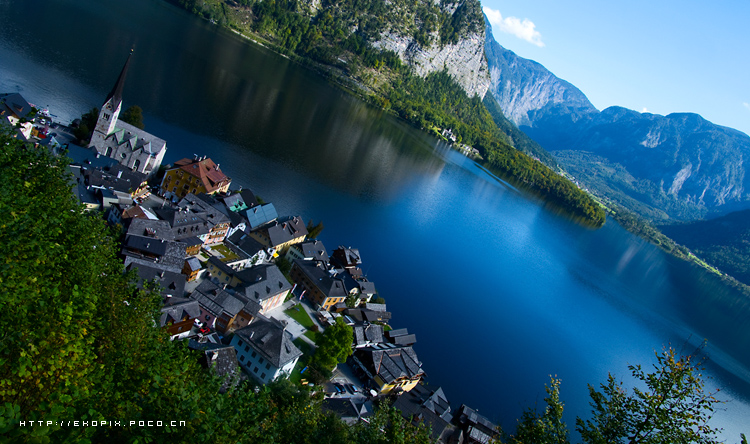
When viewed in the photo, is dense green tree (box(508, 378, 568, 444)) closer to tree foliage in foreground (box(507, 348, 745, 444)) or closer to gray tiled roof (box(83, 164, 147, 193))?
tree foliage in foreground (box(507, 348, 745, 444))

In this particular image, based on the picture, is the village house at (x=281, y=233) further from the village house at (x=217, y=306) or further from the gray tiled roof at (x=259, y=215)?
the village house at (x=217, y=306)

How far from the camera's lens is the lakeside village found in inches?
1288

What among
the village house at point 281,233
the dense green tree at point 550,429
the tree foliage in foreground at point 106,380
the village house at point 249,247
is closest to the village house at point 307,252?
the village house at point 281,233

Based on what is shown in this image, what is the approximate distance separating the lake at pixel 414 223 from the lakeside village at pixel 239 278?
675 cm

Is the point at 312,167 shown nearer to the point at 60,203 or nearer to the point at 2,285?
the point at 60,203

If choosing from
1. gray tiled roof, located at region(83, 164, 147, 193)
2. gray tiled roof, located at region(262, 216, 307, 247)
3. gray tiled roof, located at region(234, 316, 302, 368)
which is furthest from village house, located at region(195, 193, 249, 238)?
gray tiled roof, located at region(234, 316, 302, 368)

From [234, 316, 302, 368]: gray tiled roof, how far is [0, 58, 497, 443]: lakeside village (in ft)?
0.29

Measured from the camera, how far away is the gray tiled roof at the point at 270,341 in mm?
31927

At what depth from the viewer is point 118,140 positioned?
50.1m

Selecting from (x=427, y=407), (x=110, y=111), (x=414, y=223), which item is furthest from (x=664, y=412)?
(x=414, y=223)

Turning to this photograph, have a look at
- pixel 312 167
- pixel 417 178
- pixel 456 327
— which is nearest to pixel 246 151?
pixel 312 167

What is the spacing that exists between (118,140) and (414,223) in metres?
57.5

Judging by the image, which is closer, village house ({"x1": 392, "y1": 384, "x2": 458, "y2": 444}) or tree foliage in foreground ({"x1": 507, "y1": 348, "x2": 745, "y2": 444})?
tree foliage in foreground ({"x1": 507, "y1": 348, "x2": 745, "y2": 444})

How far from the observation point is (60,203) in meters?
19.4
